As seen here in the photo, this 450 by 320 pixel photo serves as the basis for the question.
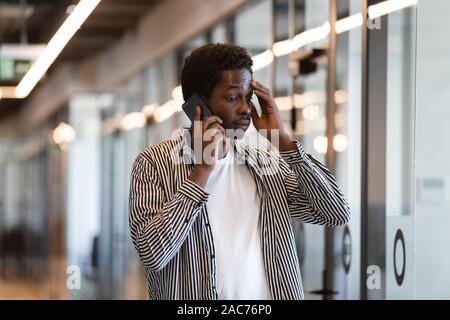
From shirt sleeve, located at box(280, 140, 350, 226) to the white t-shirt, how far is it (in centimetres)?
10

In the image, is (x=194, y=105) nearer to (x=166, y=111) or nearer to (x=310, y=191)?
(x=310, y=191)

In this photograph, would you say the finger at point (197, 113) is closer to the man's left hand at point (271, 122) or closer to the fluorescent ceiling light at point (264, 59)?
the man's left hand at point (271, 122)

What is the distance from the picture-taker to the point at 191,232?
204 centimetres

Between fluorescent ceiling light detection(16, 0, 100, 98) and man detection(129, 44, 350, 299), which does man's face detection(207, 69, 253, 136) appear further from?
fluorescent ceiling light detection(16, 0, 100, 98)

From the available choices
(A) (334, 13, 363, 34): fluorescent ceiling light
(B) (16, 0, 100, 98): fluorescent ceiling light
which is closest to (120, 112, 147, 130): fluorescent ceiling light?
(B) (16, 0, 100, 98): fluorescent ceiling light

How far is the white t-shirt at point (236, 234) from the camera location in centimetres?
201

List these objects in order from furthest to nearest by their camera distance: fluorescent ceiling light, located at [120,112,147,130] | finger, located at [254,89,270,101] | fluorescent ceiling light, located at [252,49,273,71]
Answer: fluorescent ceiling light, located at [120,112,147,130], fluorescent ceiling light, located at [252,49,273,71], finger, located at [254,89,270,101]

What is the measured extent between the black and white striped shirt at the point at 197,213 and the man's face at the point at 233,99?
11 centimetres

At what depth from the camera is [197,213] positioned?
1.97 meters

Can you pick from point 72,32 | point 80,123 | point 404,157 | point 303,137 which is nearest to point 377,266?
point 404,157

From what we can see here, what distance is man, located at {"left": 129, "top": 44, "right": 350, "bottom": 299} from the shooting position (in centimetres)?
198
